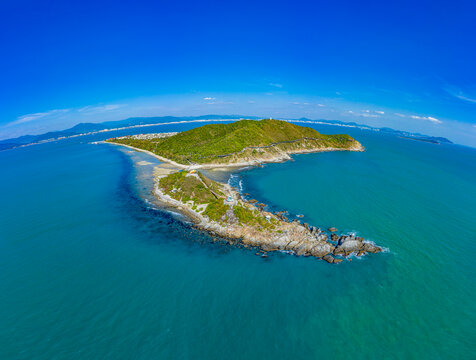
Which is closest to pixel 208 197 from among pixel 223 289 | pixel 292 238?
pixel 292 238

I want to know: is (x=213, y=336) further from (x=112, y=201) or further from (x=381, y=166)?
(x=381, y=166)

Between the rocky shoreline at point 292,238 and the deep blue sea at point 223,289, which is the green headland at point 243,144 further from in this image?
the rocky shoreline at point 292,238

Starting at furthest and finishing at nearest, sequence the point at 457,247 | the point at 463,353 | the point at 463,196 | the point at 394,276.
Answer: the point at 463,196, the point at 457,247, the point at 394,276, the point at 463,353

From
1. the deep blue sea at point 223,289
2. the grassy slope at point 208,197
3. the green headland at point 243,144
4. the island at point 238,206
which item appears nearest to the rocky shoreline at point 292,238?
the island at point 238,206

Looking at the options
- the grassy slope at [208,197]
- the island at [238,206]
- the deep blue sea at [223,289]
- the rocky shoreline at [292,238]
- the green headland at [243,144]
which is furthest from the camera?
the green headland at [243,144]

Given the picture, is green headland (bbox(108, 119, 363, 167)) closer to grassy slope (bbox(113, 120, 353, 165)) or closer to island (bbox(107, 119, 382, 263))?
grassy slope (bbox(113, 120, 353, 165))

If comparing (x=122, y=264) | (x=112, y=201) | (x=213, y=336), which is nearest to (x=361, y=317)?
(x=213, y=336)
